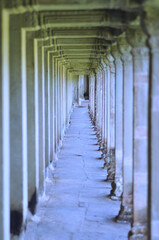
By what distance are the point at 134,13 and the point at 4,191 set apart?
136 inches

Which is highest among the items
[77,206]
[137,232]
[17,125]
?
[17,125]

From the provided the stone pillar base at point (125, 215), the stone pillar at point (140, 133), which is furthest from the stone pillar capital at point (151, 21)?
the stone pillar base at point (125, 215)

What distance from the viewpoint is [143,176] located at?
7.18 metres

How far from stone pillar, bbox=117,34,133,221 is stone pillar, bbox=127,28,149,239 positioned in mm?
1452

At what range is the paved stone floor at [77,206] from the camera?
8305mm

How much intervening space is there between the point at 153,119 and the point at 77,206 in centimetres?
515

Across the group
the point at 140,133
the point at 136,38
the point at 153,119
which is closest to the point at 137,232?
the point at 140,133

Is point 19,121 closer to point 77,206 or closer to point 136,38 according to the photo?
point 136,38

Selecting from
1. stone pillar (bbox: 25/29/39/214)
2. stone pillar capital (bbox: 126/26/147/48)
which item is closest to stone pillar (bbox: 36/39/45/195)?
stone pillar (bbox: 25/29/39/214)

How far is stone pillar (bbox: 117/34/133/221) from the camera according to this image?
882cm

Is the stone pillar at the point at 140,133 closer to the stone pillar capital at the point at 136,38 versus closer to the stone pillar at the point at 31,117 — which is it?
the stone pillar capital at the point at 136,38

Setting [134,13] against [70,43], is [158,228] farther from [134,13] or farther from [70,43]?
[70,43]

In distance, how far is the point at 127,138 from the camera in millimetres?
8828

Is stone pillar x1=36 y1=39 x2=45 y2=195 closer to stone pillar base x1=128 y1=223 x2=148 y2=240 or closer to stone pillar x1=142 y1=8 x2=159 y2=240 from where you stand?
stone pillar base x1=128 y1=223 x2=148 y2=240
